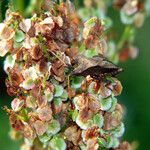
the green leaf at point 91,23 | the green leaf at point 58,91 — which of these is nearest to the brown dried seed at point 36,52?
the green leaf at point 58,91

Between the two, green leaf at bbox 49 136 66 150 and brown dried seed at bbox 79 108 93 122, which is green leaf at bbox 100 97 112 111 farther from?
green leaf at bbox 49 136 66 150

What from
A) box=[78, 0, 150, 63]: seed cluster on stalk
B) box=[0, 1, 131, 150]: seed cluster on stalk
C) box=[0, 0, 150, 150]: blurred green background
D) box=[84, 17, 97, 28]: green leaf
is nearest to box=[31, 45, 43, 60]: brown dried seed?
box=[0, 1, 131, 150]: seed cluster on stalk

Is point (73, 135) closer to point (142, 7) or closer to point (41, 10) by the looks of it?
point (41, 10)

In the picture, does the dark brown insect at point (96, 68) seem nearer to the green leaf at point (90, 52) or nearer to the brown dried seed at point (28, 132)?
the green leaf at point (90, 52)

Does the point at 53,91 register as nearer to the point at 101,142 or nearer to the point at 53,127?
the point at 53,127

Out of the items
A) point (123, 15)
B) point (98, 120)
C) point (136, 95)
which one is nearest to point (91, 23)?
point (98, 120)

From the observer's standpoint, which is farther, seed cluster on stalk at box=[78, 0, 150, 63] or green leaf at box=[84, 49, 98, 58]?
seed cluster on stalk at box=[78, 0, 150, 63]
